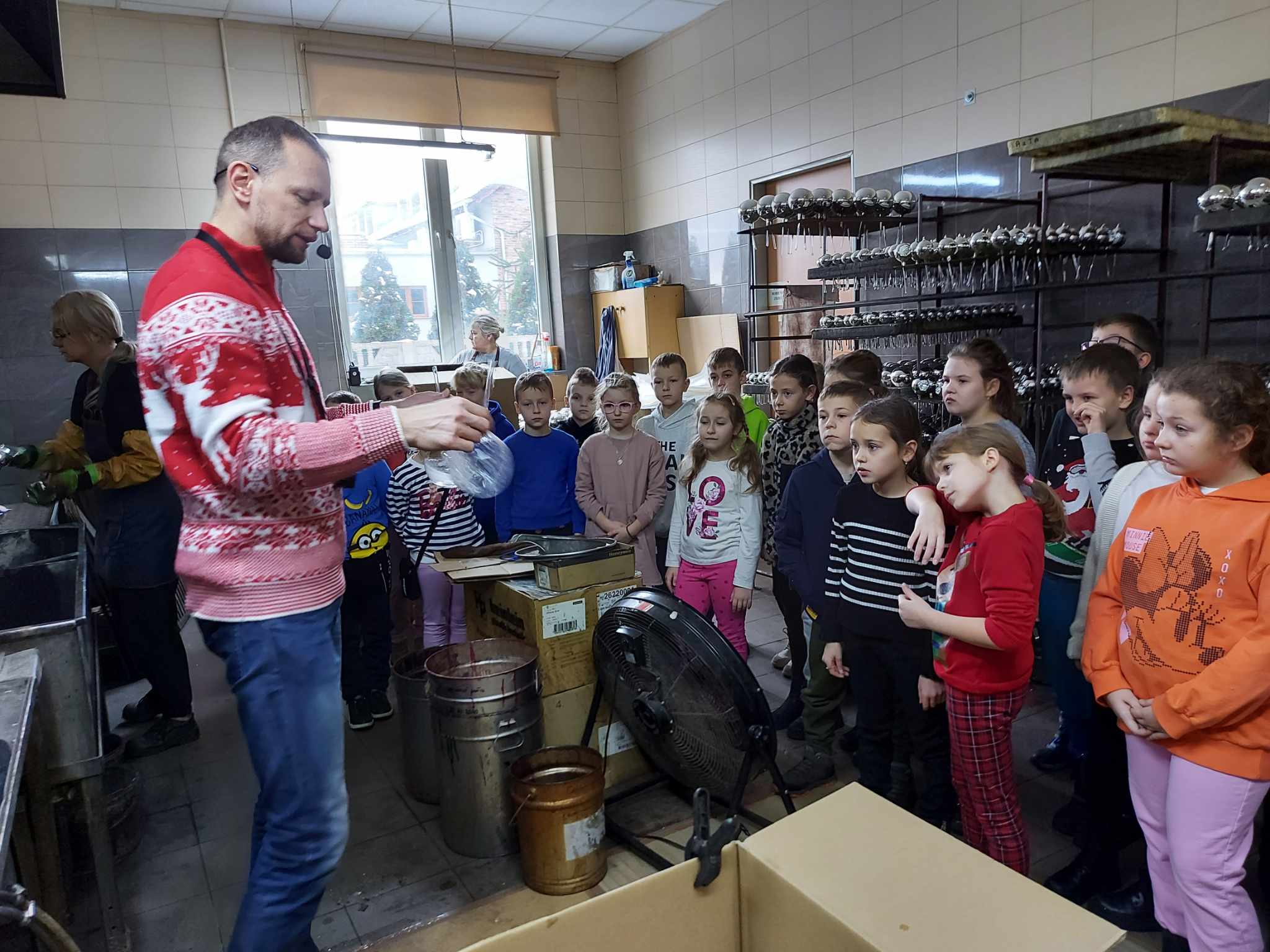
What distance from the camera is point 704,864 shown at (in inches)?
35.1

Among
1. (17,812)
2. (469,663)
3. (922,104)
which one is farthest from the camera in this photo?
(922,104)

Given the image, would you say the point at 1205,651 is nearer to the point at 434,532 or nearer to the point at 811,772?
the point at 811,772

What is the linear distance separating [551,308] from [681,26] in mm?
2384

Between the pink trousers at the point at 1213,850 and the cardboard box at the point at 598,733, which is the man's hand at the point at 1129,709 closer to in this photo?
the pink trousers at the point at 1213,850

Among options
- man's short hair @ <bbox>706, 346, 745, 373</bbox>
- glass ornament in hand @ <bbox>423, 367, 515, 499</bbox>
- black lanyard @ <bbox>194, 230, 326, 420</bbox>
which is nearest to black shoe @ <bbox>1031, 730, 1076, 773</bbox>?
glass ornament in hand @ <bbox>423, 367, 515, 499</bbox>

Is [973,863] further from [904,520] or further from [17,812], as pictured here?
[17,812]

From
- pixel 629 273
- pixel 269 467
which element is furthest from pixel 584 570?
pixel 629 273

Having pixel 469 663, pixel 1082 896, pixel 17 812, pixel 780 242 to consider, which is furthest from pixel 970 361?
pixel 780 242

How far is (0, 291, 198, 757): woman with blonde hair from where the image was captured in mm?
2666

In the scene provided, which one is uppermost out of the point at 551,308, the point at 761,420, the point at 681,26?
the point at 681,26

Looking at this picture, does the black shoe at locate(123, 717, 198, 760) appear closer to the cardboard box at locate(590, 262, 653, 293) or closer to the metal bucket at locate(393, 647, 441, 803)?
the metal bucket at locate(393, 647, 441, 803)

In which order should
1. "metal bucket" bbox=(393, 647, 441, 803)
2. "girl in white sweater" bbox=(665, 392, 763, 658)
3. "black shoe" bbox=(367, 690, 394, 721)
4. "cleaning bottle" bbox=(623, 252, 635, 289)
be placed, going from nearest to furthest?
1. "metal bucket" bbox=(393, 647, 441, 803)
2. "girl in white sweater" bbox=(665, 392, 763, 658)
3. "black shoe" bbox=(367, 690, 394, 721)
4. "cleaning bottle" bbox=(623, 252, 635, 289)

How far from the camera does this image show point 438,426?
1.23 m

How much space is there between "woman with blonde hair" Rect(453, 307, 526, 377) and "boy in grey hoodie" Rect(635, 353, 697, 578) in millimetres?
1867
